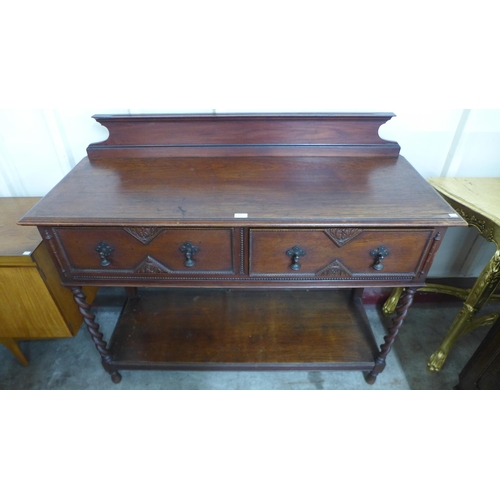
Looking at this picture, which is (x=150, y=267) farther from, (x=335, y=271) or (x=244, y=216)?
(x=335, y=271)

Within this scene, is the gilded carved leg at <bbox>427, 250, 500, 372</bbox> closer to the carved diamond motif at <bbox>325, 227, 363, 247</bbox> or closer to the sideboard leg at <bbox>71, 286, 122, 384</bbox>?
the carved diamond motif at <bbox>325, 227, 363, 247</bbox>

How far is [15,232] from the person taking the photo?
4.49 ft

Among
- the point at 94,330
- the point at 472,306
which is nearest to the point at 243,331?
the point at 94,330

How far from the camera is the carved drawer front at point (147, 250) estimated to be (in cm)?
103

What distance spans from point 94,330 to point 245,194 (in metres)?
0.88

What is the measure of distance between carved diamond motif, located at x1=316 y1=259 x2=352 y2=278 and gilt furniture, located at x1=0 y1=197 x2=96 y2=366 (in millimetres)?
1078

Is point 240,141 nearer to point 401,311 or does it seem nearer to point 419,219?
point 419,219

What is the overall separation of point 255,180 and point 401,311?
Result: 75 centimetres

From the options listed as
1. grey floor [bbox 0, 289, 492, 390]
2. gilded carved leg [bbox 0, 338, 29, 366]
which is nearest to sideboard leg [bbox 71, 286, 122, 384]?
grey floor [bbox 0, 289, 492, 390]

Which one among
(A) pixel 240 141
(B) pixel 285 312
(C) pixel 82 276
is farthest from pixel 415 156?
(C) pixel 82 276

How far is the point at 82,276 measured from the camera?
1.15 meters

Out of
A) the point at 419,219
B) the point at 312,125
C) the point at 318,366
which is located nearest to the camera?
the point at 419,219

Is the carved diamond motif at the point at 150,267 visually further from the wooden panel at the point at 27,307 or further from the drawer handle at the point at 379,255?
the drawer handle at the point at 379,255

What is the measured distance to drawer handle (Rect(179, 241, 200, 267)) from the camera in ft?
3.44
